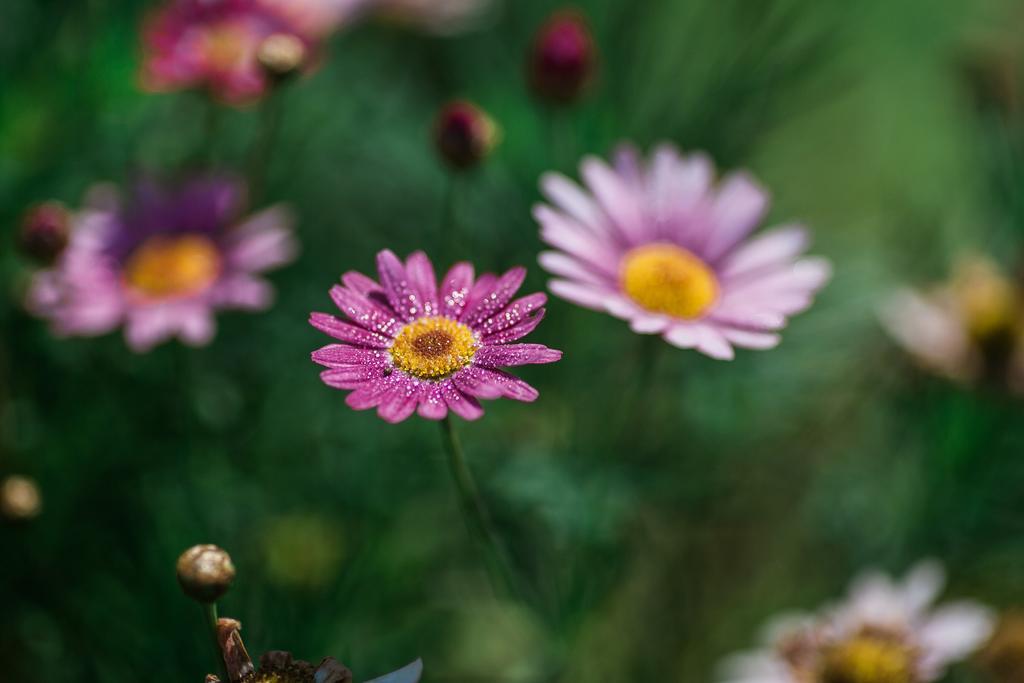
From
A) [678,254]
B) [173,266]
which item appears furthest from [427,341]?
[173,266]

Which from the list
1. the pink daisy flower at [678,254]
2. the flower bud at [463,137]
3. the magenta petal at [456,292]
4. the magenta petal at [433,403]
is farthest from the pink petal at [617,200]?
the magenta petal at [433,403]

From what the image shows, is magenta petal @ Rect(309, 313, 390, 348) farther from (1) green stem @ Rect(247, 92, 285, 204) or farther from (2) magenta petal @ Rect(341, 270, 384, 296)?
(1) green stem @ Rect(247, 92, 285, 204)

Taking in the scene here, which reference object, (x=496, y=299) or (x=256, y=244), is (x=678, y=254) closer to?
(x=496, y=299)

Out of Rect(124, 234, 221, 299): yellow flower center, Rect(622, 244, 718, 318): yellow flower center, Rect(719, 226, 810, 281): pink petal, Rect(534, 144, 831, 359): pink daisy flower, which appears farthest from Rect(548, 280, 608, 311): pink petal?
Rect(124, 234, 221, 299): yellow flower center

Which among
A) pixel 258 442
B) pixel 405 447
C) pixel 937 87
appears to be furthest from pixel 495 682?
pixel 937 87

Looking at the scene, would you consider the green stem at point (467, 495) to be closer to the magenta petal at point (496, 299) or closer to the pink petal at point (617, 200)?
the magenta petal at point (496, 299)

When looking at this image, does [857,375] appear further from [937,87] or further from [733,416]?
[937,87]
